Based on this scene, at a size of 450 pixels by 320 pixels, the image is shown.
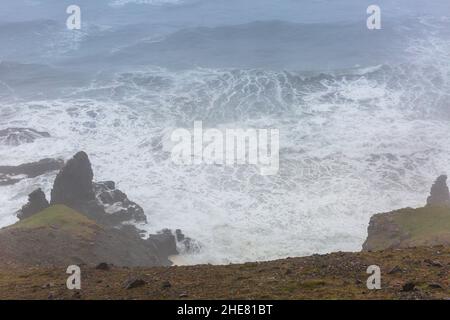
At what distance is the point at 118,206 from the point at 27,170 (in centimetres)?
1383

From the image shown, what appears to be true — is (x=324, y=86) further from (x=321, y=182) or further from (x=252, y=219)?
(x=252, y=219)

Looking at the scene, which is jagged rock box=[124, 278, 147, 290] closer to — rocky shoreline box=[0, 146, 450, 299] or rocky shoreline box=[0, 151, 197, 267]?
rocky shoreline box=[0, 146, 450, 299]

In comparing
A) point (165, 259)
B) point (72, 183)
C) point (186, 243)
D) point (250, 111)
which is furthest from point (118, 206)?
point (250, 111)

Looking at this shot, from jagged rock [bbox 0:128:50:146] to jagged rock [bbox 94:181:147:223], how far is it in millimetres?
18224

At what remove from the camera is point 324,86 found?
8200 centimetres

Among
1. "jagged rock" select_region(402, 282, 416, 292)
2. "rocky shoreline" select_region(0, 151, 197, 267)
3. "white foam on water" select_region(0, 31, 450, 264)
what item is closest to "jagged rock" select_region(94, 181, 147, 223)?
"rocky shoreline" select_region(0, 151, 197, 267)

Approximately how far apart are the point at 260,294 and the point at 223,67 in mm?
77244

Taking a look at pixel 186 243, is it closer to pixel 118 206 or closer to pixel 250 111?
pixel 118 206

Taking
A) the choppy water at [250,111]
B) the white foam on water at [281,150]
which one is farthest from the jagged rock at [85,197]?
the white foam on water at [281,150]

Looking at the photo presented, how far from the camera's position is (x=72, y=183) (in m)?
43.8

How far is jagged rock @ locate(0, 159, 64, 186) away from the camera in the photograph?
53375 mm

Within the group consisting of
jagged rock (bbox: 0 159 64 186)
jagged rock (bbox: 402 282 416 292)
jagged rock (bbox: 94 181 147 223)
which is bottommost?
jagged rock (bbox: 94 181 147 223)

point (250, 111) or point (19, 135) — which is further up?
point (19, 135)

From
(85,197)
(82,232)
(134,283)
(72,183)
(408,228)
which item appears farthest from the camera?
(85,197)
